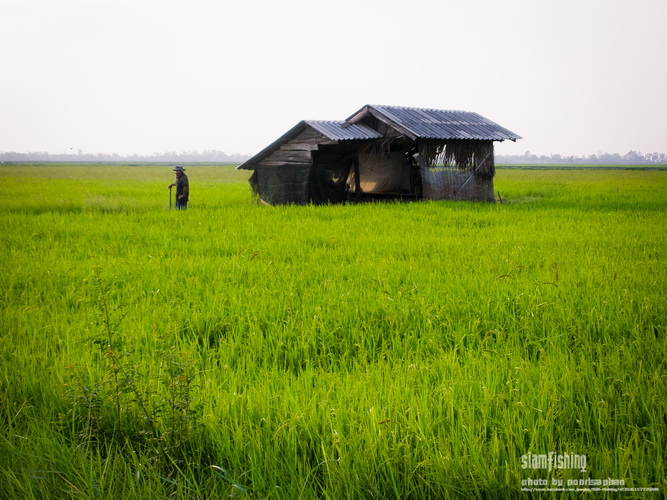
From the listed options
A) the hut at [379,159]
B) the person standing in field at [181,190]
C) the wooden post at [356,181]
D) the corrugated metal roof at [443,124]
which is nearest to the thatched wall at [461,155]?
the hut at [379,159]

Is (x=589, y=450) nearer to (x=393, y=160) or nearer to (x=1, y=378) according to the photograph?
(x=1, y=378)

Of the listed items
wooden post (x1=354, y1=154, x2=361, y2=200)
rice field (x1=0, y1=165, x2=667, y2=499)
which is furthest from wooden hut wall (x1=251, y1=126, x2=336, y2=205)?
rice field (x1=0, y1=165, x2=667, y2=499)

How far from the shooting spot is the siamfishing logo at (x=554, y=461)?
1967 mm

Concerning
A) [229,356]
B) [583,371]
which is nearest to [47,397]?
[229,356]

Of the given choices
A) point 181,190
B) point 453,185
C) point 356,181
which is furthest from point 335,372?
point 356,181

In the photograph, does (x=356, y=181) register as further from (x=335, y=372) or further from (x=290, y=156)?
(x=335, y=372)

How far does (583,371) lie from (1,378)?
3650mm

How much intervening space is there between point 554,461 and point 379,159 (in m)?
16.5

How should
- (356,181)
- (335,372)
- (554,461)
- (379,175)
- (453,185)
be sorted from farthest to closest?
(379,175) → (356,181) → (453,185) → (335,372) → (554,461)

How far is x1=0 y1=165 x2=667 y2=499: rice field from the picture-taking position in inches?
81.2

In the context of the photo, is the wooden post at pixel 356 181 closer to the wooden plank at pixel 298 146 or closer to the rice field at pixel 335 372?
the wooden plank at pixel 298 146

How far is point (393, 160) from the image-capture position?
1825cm

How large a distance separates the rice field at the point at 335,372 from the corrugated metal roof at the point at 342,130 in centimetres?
836

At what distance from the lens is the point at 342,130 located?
16.4 m
